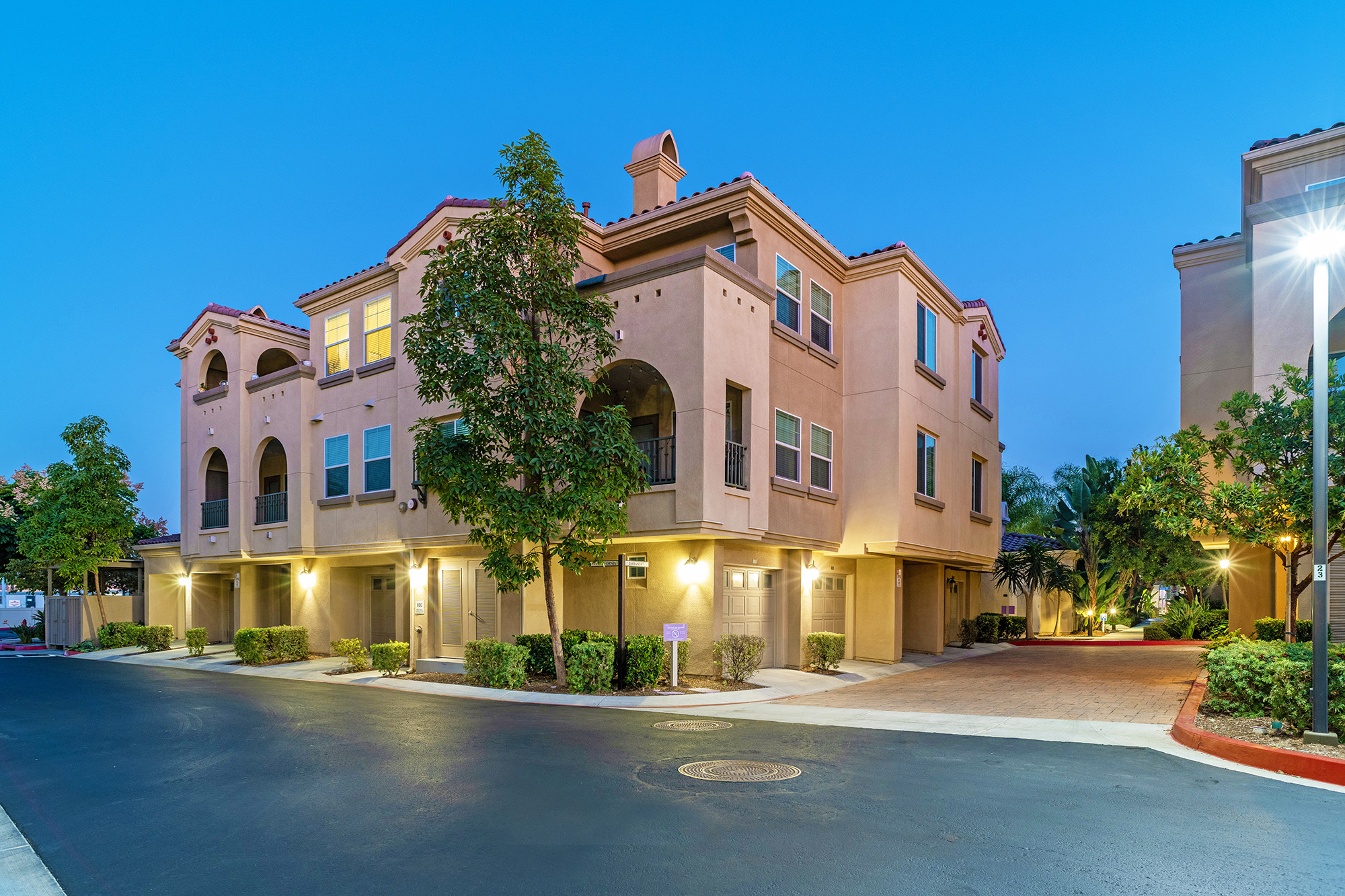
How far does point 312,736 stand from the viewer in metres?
11.6

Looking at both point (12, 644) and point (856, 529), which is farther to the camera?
point (12, 644)

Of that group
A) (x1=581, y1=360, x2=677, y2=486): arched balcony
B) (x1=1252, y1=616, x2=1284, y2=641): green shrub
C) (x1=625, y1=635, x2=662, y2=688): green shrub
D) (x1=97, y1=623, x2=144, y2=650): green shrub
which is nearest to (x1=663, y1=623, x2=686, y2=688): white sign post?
(x1=625, y1=635, x2=662, y2=688): green shrub

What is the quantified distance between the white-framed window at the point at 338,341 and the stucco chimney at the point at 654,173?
8.55m

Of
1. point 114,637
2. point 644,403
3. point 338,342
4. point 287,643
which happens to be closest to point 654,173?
point 644,403

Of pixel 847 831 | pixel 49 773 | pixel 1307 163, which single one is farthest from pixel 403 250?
pixel 1307 163

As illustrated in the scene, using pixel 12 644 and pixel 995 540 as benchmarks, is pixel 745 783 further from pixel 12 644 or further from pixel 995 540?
pixel 12 644

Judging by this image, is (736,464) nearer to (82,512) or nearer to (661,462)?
(661,462)

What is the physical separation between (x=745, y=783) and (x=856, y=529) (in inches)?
521

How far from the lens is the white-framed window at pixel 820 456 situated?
20453 mm

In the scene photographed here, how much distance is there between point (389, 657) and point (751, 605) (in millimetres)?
8075

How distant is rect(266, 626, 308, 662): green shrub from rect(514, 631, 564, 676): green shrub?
9.49 m

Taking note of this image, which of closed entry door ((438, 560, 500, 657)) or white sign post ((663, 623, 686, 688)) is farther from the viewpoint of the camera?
closed entry door ((438, 560, 500, 657))

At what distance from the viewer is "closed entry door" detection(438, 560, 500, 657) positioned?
21438 millimetres

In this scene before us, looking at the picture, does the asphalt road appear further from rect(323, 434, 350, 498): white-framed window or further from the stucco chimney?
the stucco chimney
